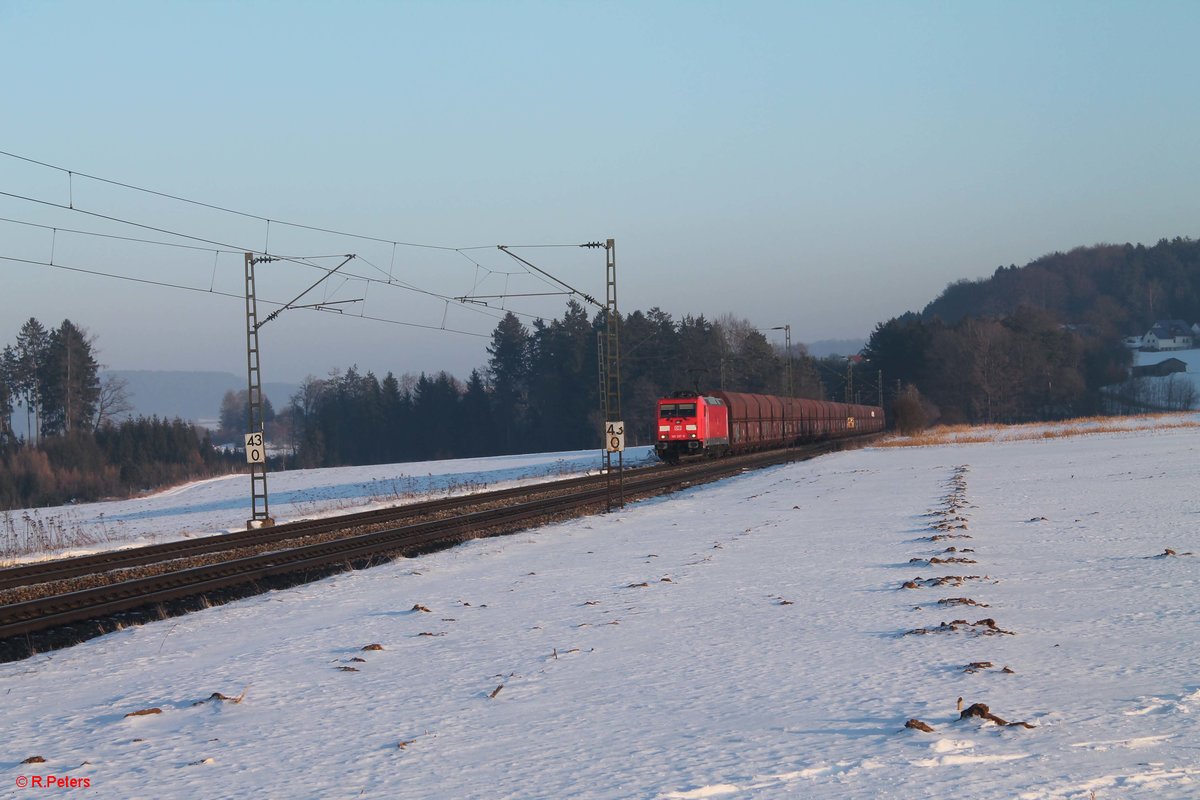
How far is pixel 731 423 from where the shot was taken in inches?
2322

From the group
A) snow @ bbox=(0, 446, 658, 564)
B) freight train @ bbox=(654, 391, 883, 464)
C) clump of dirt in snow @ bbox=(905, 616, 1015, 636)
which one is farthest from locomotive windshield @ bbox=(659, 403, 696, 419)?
clump of dirt in snow @ bbox=(905, 616, 1015, 636)

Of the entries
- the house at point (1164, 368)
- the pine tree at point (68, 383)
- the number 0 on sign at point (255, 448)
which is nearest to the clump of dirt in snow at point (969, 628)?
the number 0 on sign at point (255, 448)

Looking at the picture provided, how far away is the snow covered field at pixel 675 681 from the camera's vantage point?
20.1 feet

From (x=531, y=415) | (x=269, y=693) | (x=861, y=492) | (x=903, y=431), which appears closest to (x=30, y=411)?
(x=531, y=415)

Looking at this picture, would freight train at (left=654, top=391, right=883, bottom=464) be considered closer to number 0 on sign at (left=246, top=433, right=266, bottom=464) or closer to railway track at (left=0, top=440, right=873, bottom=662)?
railway track at (left=0, top=440, right=873, bottom=662)

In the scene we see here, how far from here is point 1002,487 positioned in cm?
2875

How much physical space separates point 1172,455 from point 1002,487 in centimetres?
1434

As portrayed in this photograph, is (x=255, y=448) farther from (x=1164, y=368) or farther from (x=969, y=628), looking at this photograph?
(x=1164, y=368)

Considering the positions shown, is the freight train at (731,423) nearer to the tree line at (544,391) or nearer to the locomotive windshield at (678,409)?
the locomotive windshield at (678,409)

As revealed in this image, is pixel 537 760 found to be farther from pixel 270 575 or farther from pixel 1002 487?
pixel 1002 487

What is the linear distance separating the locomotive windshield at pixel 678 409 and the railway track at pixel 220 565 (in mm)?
19011

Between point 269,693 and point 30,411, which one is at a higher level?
point 30,411

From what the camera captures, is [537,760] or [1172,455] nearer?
[537,760]

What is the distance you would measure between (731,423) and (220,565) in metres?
42.2
